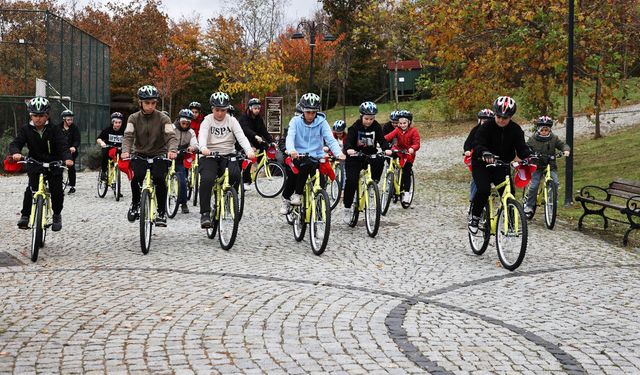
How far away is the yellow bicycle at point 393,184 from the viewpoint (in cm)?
1492

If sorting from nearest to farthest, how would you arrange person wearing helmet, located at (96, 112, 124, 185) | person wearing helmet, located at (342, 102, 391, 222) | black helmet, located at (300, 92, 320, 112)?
black helmet, located at (300, 92, 320, 112) → person wearing helmet, located at (342, 102, 391, 222) → person wearing helmet, located at (96, 112, 124, 185)

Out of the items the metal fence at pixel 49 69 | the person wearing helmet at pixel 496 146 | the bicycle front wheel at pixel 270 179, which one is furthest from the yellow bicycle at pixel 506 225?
the metal fence at pixel 49 69

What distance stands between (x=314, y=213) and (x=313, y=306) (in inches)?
134

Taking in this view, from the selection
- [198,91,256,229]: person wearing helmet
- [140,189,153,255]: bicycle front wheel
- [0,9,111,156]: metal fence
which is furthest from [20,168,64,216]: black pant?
[0,9,111,156]: metal fence

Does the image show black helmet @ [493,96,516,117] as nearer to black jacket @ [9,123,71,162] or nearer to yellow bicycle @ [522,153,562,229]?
yellow bicycle @ [522,153,562,229]

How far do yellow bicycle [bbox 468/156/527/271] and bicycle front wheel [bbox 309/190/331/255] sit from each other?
180cm

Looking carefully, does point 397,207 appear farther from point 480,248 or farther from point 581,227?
point 480,248

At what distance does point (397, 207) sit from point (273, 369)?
445 inches

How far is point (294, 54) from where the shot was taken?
61.2 metres

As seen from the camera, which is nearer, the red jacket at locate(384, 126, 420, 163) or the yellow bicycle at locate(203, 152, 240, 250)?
the yellow bicycle at locate(203, 152, 240, 250)

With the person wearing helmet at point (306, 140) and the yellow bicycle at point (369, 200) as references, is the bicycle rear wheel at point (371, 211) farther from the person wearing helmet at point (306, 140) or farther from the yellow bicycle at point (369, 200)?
the person wearing helmet at point (306, 140)

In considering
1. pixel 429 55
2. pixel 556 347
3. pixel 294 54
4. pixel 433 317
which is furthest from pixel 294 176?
pixel 294 54

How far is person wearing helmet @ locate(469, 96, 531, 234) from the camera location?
385 inches

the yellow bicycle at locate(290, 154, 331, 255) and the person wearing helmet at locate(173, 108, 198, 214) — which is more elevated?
the person wearing helmet at locate(173, 108, 198, 214)
